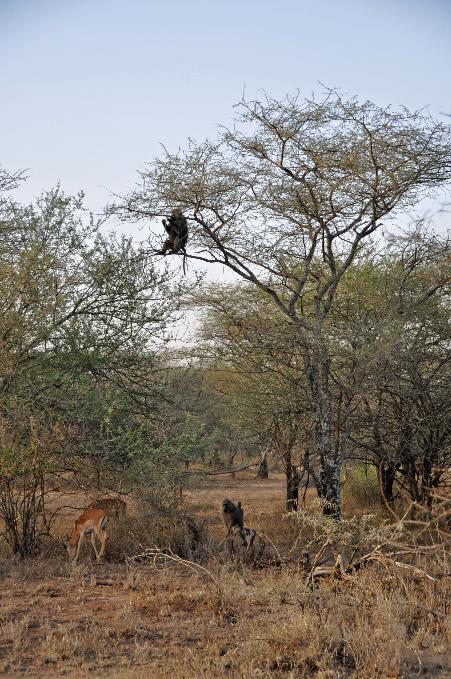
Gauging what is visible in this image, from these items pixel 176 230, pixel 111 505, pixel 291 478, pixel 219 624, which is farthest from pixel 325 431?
pixel 219 624

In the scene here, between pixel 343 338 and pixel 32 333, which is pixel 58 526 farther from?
pixel 343 338

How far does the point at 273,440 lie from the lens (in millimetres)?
12531

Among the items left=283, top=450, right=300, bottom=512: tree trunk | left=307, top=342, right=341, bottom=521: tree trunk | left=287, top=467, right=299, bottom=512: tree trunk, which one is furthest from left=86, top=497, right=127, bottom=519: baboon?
left=287, top=467, right=299, bottom=512: tree trunk

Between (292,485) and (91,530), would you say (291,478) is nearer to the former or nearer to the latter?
(292,485)

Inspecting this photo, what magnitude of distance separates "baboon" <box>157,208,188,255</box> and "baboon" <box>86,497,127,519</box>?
344 cm

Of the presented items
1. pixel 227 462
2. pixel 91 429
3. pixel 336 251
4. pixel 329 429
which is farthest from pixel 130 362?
pixel 227 462

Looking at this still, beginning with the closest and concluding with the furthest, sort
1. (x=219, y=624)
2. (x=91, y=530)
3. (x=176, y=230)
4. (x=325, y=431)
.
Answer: (x=219, y=624), (x=91, y=530), (x=176, y=230), (x=325, y=431)

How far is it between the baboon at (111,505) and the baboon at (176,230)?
11.3 feet

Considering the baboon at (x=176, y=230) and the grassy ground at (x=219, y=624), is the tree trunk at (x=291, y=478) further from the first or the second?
the grassy ground at (x=219, y=624)

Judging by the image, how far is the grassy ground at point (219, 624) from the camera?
14.9 ft

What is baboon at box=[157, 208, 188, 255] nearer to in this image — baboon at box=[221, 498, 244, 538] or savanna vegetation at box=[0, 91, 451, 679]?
savanna vegetation at box=[0, 91, 451, 679]

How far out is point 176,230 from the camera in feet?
31.1

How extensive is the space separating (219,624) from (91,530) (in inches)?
121

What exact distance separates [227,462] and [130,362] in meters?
19.4
